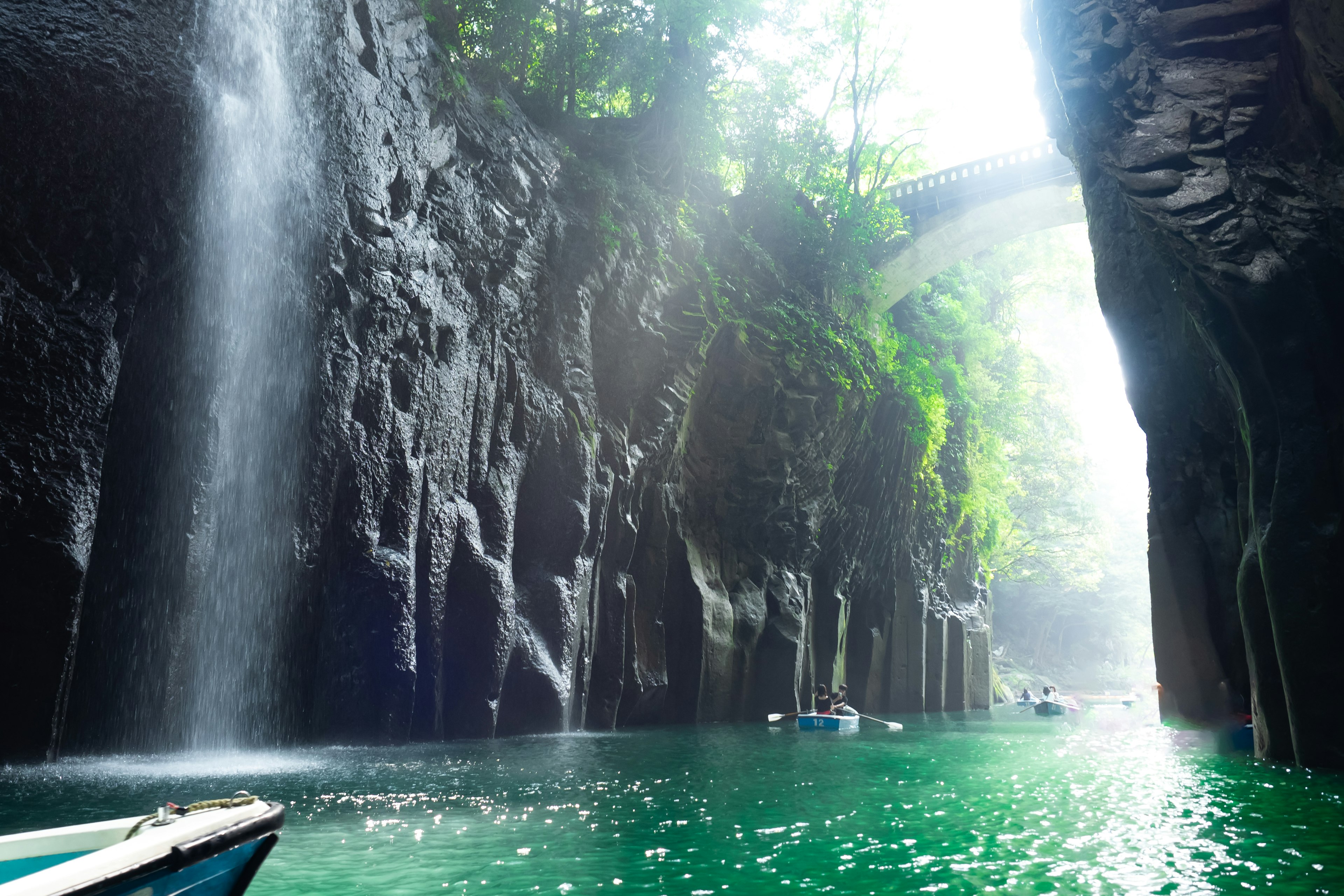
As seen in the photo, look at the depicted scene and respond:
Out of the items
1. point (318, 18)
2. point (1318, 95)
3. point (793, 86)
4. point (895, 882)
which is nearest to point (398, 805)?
point (895, 882)

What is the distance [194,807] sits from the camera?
3.67m

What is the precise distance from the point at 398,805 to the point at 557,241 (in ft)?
38.9

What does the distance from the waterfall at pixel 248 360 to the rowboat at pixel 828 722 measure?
34.7 feet

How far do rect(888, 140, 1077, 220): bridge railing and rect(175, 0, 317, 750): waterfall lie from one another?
73.7ft

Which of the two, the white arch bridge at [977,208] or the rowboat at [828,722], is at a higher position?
Answer: the white arch bridge at [977,208]

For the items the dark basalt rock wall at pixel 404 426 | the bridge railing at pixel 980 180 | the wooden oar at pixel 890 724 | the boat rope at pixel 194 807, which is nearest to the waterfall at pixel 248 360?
the dark basalt rock wall at pixel 404 426

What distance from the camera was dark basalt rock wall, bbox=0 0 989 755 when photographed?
35.9ft

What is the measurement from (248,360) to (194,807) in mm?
10305

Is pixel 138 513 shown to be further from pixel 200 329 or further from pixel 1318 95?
pixel 1318 95

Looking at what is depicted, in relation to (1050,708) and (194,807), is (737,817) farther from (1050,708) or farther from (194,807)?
(1050,708)

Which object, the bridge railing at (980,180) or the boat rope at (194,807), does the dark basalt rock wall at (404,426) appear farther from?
the bridge railing at (980,180)

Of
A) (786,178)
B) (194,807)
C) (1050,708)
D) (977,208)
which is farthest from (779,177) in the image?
(194,807)

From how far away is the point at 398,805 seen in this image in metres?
7.79

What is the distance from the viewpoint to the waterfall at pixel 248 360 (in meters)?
12.1
